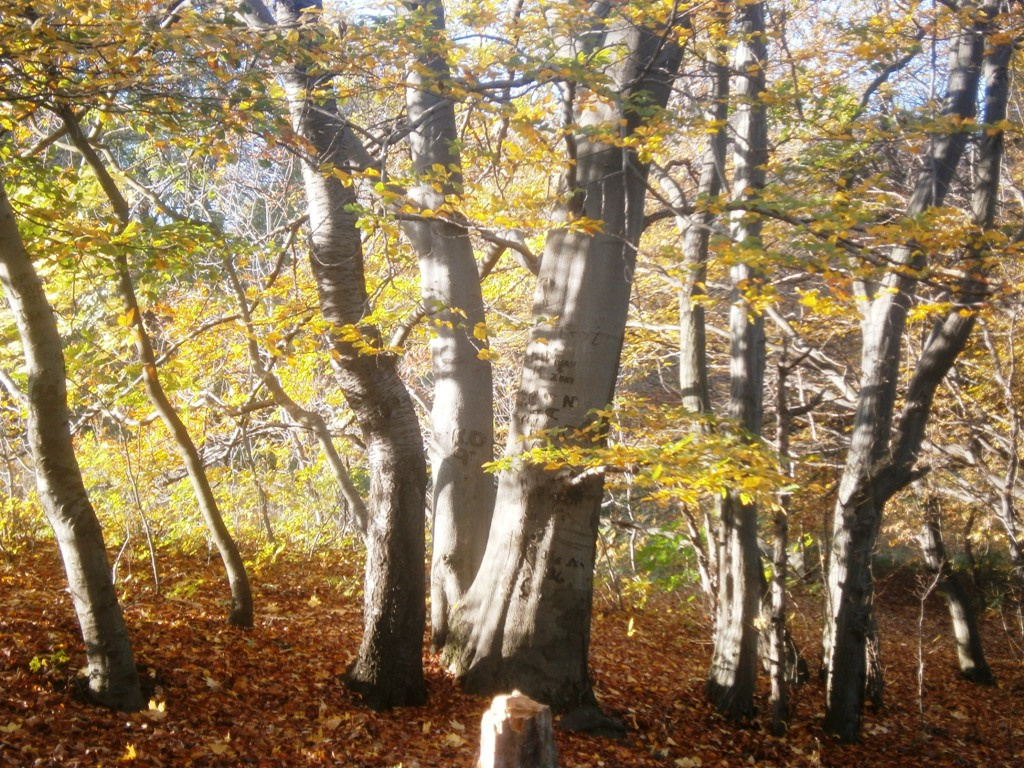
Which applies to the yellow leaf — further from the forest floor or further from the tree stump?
the tree stump

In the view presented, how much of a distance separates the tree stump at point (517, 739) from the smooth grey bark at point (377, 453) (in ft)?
8.58

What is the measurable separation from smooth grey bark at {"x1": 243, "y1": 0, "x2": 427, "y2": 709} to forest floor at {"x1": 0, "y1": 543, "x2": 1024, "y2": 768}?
35cm

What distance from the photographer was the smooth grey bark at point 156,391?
5.75 meters

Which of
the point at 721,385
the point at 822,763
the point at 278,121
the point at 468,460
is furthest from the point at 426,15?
the point at 721,385

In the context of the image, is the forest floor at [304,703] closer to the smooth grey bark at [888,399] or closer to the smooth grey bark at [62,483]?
the smooth grey bark at [62,483]

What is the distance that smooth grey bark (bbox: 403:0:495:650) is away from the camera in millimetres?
6969

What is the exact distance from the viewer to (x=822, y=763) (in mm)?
6902

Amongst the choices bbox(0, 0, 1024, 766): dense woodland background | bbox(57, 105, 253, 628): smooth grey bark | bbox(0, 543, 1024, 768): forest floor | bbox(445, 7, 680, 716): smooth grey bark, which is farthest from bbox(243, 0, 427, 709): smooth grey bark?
bbox(57, 105, 253, 628): smooth grey bark

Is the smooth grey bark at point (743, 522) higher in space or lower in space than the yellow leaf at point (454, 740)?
higher

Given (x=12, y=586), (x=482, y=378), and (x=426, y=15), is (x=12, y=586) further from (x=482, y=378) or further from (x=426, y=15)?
(x=426, y=15)

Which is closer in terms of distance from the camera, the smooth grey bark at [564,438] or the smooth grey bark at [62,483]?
the smooth grey bark at [62,483]

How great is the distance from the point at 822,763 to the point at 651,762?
6.41ft

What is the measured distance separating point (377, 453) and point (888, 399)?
4643 millimetres

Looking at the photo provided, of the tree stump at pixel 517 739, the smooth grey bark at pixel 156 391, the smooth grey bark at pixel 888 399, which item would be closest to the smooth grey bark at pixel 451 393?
the smooth grey bark at pixel 156 391
